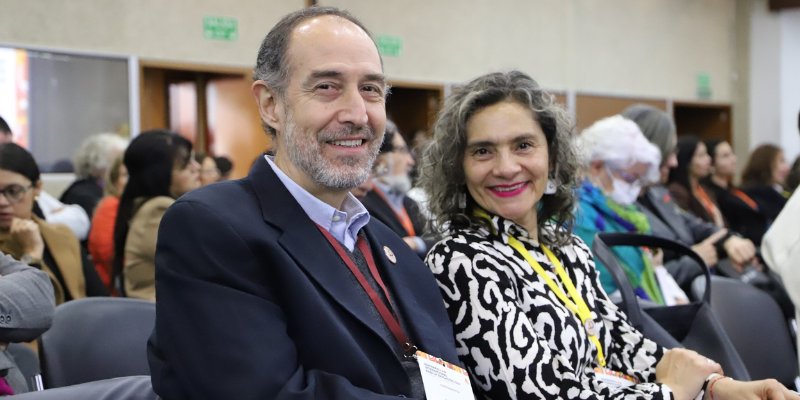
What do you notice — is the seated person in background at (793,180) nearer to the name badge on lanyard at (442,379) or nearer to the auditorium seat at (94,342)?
the name badge on lanyard at (442,379)

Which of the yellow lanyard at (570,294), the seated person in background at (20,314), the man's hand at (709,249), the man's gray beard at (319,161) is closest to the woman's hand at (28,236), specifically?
the seated person in background at (20,314)

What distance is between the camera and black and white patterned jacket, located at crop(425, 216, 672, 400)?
152cm

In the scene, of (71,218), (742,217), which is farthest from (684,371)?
(742,217)

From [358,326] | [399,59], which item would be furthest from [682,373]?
[399,59]

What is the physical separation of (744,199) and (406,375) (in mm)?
5109

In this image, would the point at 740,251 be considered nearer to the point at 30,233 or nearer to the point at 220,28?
the point at 30,233

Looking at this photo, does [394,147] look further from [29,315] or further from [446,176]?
[29,315]

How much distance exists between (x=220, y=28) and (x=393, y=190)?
3140 mm

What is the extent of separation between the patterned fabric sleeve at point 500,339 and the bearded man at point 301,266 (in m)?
0.09

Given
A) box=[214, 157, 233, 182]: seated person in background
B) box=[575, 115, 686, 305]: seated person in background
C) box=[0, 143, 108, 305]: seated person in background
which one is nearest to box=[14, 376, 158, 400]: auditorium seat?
box=[0, 143, 108, 305]: seated person in background

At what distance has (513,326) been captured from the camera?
60.6 inches

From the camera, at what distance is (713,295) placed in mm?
2645

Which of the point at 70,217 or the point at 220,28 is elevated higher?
the point at 220,28

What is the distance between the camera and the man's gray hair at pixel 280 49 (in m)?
1.43
